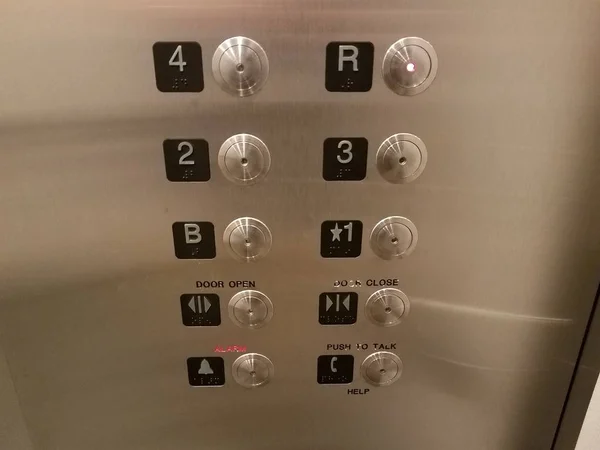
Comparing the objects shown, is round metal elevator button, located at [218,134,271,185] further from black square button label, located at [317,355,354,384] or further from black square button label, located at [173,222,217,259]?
black square button label, located at [317,355,354,384]

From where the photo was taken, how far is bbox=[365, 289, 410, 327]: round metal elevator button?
1.30 ft

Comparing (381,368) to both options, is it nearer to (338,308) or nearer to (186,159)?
(338,308)

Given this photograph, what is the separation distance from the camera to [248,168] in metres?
0.36

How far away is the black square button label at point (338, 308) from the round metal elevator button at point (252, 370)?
52mm

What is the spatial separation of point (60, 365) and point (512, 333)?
32 cm

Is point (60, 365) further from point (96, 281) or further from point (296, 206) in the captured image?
point (296, 206)

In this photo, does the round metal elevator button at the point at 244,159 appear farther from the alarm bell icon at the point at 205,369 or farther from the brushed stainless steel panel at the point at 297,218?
the alarm bell icon at the point at 205,369

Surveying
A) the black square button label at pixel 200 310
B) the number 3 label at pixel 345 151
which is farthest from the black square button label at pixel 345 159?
the black square button label at pixel 200 310

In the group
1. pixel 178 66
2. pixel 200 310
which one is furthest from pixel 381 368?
pixel 178 66

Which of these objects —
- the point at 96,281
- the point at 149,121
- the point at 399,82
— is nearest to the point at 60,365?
the point at 96,281

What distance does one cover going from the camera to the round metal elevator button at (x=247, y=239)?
374mm

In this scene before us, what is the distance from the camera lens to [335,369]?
0.42m

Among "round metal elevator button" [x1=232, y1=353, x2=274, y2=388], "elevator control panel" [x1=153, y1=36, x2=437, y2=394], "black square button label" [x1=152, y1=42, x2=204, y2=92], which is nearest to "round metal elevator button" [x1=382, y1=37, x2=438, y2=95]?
"elevator control panel" [x1=153, y1=36, x2=437, y2=394]

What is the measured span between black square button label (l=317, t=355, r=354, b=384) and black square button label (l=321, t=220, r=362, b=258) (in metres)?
0.08
